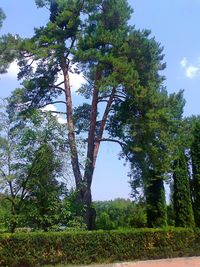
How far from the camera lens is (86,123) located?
2350 centimetres

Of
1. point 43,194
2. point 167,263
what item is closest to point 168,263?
point 167,263

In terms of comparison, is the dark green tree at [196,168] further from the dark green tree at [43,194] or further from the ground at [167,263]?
the dark green tree at [43,194]

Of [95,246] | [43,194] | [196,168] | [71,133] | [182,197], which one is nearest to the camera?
[95,246]

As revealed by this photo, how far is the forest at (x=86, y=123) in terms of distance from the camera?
57.6 ft

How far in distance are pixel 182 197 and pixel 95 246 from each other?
782cm

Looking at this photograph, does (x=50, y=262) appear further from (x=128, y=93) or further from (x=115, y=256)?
(x=128, y=93)

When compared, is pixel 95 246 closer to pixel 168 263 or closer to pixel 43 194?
pixel 43 194

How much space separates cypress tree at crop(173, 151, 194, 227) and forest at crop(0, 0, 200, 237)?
0.05m

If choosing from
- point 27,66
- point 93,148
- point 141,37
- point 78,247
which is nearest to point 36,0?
point 27,66

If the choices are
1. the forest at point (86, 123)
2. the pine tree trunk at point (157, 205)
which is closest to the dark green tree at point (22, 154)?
the forest at point (86, 123)

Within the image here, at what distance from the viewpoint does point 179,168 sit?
2348 centimetres

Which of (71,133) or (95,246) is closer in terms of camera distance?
(95,246)

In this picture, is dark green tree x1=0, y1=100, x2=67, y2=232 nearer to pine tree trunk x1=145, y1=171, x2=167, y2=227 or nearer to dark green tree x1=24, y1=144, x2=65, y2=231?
dark green tree x1=24, y1=144, x2=65, y2=231

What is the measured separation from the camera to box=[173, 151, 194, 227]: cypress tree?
22609 mm
